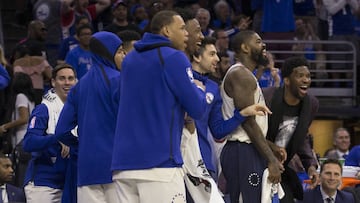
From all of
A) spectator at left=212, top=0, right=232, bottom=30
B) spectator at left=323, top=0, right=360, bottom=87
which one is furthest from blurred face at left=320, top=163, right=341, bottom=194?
spectator at left=212, top=0, right=232, bottom=30

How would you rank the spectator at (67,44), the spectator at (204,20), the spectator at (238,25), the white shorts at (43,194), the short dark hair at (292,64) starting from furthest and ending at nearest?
the spectator at (238,25) < the spectator at (204,20) < the spectator at (67,44) < the short dark hair at (292,64) < the white shorts at (43,194)

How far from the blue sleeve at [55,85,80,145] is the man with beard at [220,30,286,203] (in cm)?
131

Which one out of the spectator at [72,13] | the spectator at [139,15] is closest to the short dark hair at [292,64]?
the spectator at [139,15]

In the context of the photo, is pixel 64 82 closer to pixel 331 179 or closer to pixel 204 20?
pixel 331 179

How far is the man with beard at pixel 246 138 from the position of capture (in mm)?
9766

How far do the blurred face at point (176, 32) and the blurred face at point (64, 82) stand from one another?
2.04 metres

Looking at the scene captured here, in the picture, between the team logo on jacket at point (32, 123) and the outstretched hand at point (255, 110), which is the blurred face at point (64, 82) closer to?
the team logo on jacket at point (32, 123)

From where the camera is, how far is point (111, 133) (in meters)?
8.98

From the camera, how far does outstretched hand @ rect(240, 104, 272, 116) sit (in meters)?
9.41

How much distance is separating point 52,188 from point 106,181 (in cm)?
130

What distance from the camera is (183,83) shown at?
8164 millimetres

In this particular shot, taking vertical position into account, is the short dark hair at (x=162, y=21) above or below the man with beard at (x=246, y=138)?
above

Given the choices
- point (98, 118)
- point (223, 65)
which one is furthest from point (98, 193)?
point (223, 65)

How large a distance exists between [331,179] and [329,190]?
11 centimetres
